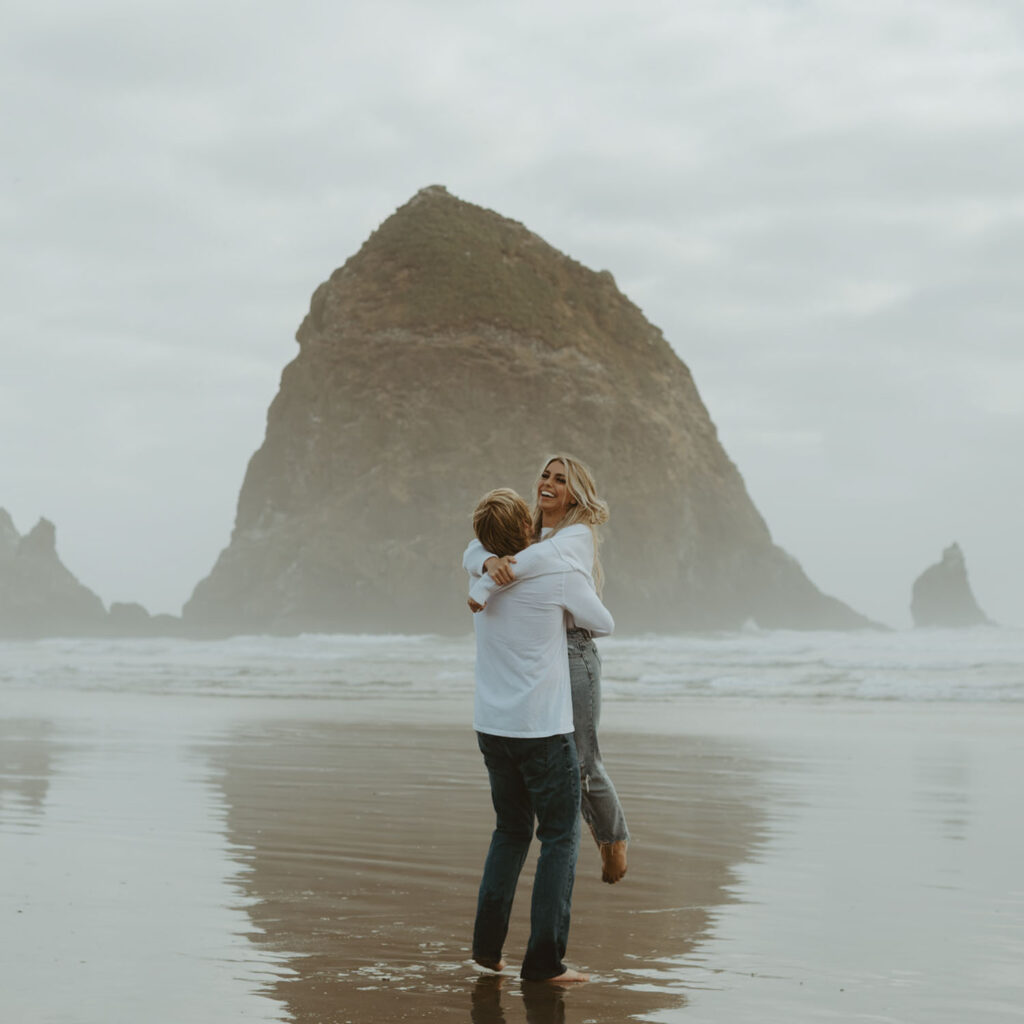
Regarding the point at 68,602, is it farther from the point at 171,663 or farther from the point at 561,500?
the point at 561,500

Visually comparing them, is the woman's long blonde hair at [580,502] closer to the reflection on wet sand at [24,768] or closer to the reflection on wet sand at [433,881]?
the reflection on wet sand at [433,881]

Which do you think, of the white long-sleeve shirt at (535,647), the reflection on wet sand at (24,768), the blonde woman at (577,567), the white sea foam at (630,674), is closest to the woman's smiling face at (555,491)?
the blonde woman at (577,567)

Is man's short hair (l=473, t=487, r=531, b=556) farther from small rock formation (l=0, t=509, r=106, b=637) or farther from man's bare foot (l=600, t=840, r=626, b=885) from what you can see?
small rock formation (l=0, t=509, r=106, b=637)

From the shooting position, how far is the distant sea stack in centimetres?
6806

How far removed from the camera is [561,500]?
3.91 meters

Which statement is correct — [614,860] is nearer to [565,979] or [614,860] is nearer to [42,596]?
[565,979]

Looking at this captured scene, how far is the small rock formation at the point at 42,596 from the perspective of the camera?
3317 inches

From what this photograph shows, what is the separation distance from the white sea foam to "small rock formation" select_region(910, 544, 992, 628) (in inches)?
2398

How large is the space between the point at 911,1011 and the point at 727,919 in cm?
126

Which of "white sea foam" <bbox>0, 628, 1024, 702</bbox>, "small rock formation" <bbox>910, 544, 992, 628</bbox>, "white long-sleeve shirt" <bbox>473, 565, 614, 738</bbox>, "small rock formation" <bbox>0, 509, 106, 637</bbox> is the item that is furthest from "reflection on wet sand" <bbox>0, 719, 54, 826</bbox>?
"small rock formation" <bbox>910, 544, 992, 628</bbox>

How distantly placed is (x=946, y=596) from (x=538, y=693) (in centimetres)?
9134

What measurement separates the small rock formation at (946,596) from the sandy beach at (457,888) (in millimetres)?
82498

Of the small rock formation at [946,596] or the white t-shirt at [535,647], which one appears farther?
the small rock formation at [946,596]

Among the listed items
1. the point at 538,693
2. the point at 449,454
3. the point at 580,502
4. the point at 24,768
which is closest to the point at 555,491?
the point at 580,502
